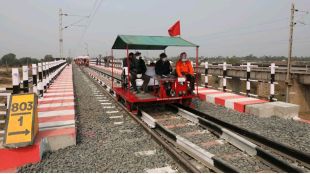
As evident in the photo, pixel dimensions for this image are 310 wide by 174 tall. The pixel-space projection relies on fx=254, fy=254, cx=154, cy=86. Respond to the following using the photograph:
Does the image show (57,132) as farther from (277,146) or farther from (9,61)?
(9,61)

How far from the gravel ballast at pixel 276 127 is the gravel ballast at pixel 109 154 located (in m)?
2.54

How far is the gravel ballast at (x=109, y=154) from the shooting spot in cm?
419

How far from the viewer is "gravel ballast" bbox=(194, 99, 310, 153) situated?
Answer: 5.27 meters

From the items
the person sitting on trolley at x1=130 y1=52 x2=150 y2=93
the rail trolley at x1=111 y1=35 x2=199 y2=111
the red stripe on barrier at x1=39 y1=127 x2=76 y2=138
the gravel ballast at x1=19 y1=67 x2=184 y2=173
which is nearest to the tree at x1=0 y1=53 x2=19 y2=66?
the person sitting on trolley at x1=130 y1=52 x2=150 y2=93

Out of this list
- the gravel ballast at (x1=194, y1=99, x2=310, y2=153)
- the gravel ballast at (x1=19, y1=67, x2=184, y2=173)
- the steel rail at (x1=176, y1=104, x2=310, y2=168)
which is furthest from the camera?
the gravel ballast at (x1=194, y1=99, x2=310, y2=153)

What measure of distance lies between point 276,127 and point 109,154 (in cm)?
413

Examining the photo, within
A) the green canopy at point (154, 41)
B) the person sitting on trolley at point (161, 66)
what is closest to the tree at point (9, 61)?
the person sitting on trolley at point (161, 66)

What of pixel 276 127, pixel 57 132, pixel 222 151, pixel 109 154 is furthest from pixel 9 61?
pixel 222 151

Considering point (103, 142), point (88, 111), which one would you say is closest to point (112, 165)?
point (103, 142)

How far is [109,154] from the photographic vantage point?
4.73 metres

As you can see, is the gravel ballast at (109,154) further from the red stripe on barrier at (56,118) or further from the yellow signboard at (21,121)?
the yellow signboard at (21,121)

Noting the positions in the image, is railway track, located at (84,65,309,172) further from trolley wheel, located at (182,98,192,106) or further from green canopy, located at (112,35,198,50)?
green canopy, located at (112,35,198,50)

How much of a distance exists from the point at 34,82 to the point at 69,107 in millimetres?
2451

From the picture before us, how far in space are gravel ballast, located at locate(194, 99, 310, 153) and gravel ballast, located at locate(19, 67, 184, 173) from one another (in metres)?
2.54
